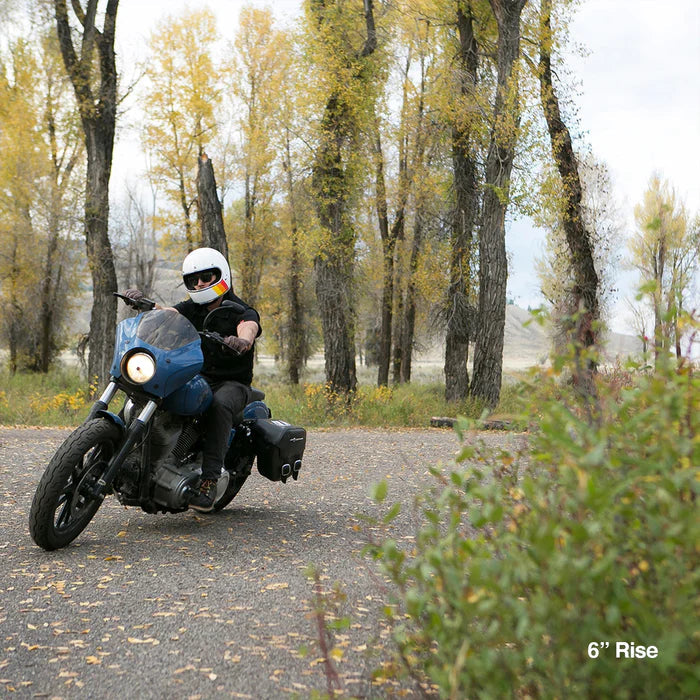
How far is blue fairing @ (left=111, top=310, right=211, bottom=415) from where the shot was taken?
512cm

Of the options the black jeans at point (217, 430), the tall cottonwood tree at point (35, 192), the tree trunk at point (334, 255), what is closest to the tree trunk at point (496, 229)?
the tree trunk at point (334, 255)

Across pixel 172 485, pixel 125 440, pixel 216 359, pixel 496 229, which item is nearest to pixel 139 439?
pixel 125 440

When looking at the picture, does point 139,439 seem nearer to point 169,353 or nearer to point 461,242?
point 169,353

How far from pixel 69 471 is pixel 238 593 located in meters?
1.29

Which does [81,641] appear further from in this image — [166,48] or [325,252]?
[166,48]

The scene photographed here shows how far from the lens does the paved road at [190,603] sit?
3.21 m

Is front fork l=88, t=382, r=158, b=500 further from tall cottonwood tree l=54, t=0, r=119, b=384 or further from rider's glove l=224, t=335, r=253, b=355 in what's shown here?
tall cottonwood tree l=54, t=0, r=119, b=384

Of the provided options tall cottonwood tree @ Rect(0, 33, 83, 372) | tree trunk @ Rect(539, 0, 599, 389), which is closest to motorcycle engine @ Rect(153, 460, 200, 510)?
tree trunk @ Rect(539, 0, 599, 389)

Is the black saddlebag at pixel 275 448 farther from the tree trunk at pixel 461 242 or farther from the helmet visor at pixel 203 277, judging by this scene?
the tree trunk at pixel 461 242

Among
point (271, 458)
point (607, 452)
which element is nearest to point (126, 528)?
point (271, 458)

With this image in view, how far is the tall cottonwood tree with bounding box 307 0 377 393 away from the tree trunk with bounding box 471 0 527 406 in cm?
311

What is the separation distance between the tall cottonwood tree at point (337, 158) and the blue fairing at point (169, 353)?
41.6 ft

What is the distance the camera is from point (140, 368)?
509 cm

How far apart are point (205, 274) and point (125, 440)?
142cm
